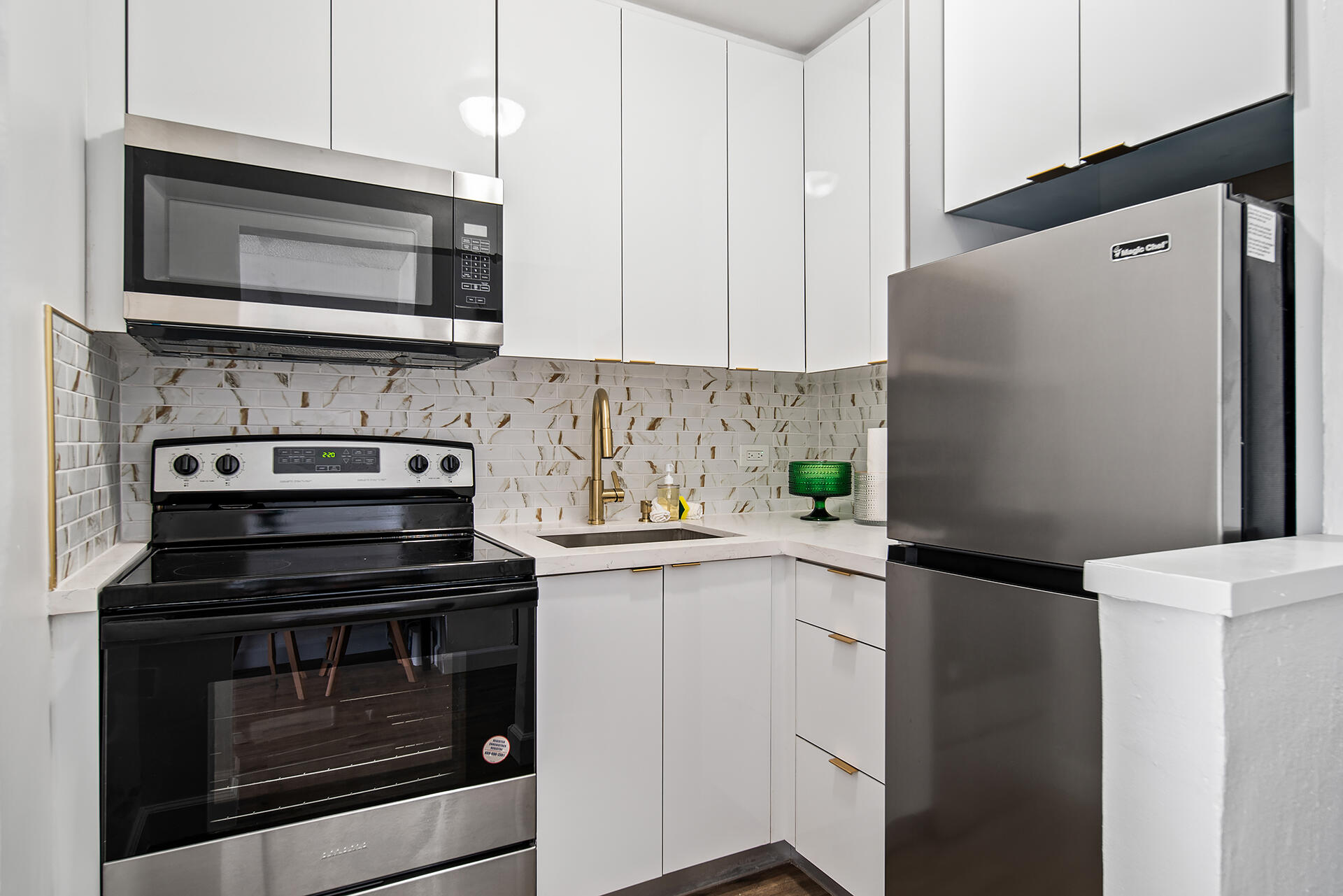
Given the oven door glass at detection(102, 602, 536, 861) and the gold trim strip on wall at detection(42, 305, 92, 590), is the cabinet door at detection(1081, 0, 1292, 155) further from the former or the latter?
the gold trim strip on wall at detection(42, 305, 92, 590)

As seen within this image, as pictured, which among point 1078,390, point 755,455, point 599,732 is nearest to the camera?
point 1078,390

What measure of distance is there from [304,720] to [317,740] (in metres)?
0.05

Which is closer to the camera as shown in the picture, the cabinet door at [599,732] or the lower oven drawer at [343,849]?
the lower oven drawer at [343,849]

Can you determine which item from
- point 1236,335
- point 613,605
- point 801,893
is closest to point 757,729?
point 801,893

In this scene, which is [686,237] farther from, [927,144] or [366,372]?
[366,372]

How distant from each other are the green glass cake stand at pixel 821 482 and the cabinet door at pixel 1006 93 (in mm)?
1030

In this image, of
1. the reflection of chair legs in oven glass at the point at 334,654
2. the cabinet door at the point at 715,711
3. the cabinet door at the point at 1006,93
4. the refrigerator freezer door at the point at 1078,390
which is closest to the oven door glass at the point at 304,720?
the reflection of chair legs in oven glass at the point at 334,654

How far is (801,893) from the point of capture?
6.17 feet

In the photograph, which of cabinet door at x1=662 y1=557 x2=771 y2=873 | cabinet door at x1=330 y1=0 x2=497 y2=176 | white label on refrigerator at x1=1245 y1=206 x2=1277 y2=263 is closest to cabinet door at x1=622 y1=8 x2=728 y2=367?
cabinet door at x1=330 y1=0 x2=497 y2=176

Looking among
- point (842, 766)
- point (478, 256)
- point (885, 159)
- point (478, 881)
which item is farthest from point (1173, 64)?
point (478, 881)

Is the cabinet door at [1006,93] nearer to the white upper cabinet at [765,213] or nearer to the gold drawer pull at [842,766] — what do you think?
the white upper cabinet at [765,213]

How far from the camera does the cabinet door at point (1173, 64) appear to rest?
3.46 feet

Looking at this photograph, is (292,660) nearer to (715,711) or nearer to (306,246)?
(306,246)

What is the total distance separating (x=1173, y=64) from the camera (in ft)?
3.84
